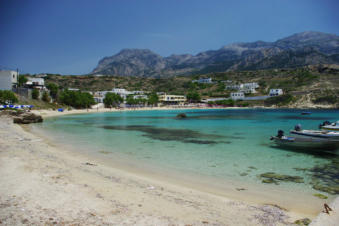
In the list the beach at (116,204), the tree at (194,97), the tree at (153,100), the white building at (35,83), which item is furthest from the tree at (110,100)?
the beach at (116,204)

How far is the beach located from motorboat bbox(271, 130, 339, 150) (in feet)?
41.2

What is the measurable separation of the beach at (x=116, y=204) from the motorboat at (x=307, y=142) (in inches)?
494

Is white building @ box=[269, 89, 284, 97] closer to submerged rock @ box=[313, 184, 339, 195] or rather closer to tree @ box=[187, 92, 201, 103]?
tree @ box=[187, 92, 201, 103]

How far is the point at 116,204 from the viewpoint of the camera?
605 centimetres

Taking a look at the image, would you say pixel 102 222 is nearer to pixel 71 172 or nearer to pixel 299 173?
pixel 71 172

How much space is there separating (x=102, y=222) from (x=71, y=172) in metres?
5.09

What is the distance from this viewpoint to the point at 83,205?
19.0 feet

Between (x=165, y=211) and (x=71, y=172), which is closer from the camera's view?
(x=165, y=211)

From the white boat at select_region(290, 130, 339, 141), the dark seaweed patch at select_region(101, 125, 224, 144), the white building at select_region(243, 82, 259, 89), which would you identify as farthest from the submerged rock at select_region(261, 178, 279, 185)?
the white building at select_region(243, 82, 259, 89)

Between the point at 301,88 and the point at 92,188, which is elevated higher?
the point at 301,88

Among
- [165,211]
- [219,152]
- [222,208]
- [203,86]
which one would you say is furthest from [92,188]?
[203,86]

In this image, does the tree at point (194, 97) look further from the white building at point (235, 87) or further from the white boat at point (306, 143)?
the white boat at point (306, 143)

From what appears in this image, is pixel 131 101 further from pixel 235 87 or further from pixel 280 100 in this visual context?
pixel 280 100

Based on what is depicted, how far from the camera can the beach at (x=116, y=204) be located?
513cm
